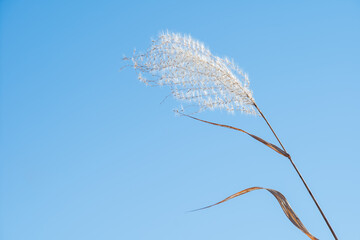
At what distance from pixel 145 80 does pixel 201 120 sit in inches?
18.7

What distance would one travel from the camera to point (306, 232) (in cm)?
154

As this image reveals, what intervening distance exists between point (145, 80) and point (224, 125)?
55cm

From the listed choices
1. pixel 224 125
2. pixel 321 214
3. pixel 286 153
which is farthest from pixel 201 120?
pixel 321 214

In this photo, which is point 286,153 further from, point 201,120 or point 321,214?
point 201,120

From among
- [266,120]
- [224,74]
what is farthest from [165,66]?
[266,120]

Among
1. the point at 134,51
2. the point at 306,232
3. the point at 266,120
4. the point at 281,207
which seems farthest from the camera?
the point at 134,51

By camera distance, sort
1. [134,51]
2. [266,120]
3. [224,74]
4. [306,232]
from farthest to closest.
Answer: [134,51]
[224,74]
[266,120]
[306,232]

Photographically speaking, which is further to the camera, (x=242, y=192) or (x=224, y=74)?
(x=224, y=74)

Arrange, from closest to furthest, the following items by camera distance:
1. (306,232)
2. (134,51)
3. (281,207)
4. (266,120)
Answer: (306,232)
(281,207)
(266,120)
(134,51)

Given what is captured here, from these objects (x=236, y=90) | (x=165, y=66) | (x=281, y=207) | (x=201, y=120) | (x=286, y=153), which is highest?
(x=165, y=66)

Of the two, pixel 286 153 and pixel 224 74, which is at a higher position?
pixel 224 74

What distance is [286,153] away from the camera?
1.72 metres

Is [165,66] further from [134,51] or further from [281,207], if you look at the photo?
[281,207]

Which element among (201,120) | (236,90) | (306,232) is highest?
(236,90)
